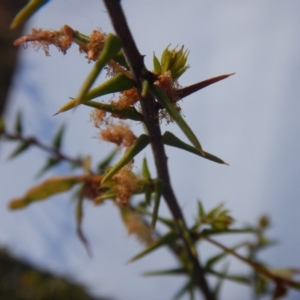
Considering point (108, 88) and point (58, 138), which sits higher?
point (58, 138)

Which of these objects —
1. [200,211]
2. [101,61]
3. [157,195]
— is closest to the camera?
[101,61]

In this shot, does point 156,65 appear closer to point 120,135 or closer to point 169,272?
point 120,135

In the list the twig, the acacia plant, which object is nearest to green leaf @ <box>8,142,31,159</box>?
the twig

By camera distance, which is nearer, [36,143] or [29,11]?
[29,11]

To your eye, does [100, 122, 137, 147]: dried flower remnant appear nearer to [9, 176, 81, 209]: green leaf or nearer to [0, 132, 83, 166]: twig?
[9, 176, 81, 209]: green leaf

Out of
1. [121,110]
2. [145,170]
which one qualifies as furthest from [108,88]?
[145,170]

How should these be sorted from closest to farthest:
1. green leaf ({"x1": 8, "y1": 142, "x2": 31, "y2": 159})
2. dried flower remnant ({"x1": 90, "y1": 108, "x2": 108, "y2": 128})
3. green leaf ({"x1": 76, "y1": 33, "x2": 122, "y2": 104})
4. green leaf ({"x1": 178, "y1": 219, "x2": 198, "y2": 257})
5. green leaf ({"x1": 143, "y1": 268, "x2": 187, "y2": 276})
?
green leaf ({"x1": 76, "y1": 33, "x2": 122, "y2": 104}), dried flower remnant ({"x1": 90, "y1": 108, "x2": 108, "y2": 128}), green leaf ({"x1": 178, "y1": 219, "x2": 198, "y2": 257}), green leaf ({"x1": 143, "y1": 268, "x2": 187, "y2": 276}), green leaf ({"x1": 8, "y1": 142, "x2": 31, "y2": 159})

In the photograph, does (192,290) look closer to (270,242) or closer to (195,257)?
(195,257)
